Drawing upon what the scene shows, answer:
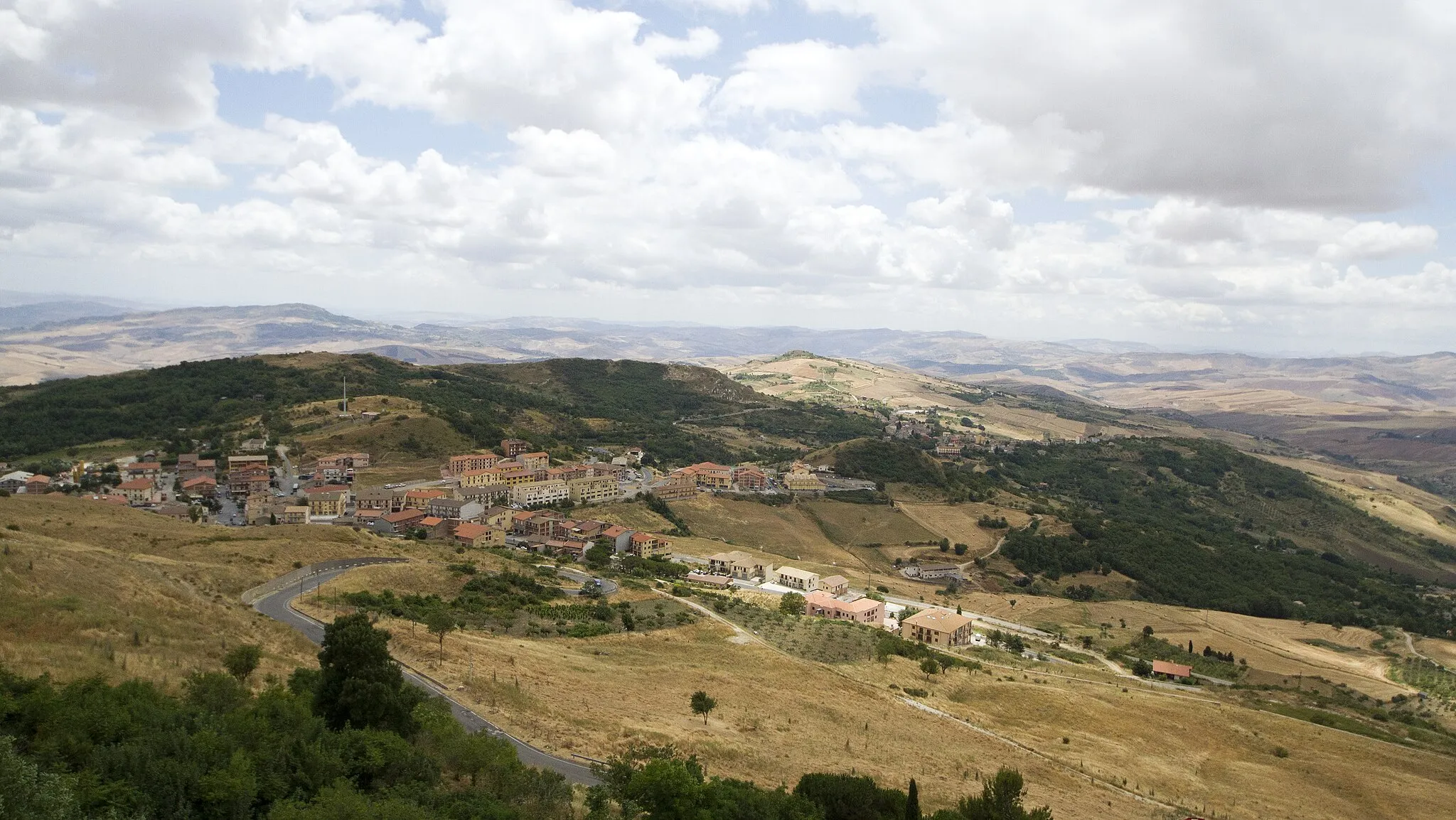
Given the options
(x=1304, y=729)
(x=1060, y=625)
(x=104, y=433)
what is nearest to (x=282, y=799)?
(x=1304, y=729)

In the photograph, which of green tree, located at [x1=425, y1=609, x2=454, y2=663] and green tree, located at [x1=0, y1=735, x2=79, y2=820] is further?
green tree, located at [x1=425, y1=609, x2=454, y2=663]

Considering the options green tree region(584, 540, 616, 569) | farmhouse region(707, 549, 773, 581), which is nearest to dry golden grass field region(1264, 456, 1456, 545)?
farmhouse region(707, 549, 773, 581)

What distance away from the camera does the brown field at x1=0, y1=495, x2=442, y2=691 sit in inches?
970

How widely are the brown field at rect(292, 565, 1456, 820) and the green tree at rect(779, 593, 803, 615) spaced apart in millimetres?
16386

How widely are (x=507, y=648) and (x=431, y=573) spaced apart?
55.6 ft

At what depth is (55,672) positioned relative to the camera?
21.9 meters

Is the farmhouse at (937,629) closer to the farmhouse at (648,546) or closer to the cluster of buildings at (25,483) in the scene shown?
the farmhouse at (648,546)

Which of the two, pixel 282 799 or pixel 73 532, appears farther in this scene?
pixel 73 532

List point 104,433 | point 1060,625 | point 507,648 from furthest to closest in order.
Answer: point 104,433, point 1060,625, point 507,648

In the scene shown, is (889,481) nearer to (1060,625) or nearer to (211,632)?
(1060,625)

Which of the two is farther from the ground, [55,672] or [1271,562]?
[55,672]

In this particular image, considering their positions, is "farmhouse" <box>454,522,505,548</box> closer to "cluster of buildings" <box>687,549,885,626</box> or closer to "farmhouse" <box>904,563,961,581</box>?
"cluster of buildings" <box>687,549,885,626</box>

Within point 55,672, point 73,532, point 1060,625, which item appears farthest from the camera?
point 1060,625

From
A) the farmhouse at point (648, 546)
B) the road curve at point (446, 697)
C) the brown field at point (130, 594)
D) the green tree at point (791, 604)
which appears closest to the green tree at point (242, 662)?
the brown field at point (130, 594)
